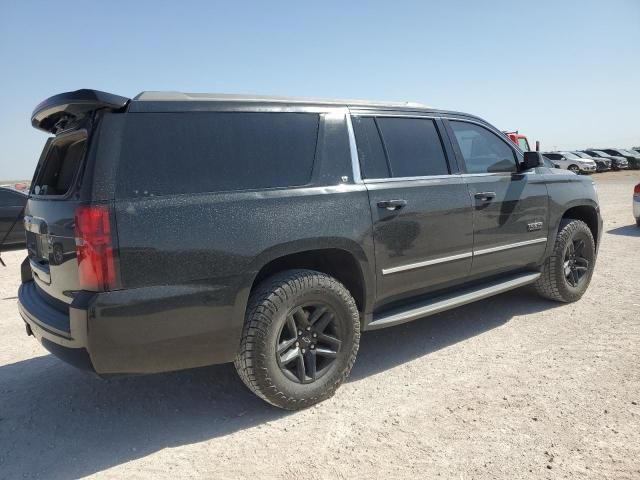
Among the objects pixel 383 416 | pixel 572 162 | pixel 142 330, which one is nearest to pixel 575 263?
pixel 383 416

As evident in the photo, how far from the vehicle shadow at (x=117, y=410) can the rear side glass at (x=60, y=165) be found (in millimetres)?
1258

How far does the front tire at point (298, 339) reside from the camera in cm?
280

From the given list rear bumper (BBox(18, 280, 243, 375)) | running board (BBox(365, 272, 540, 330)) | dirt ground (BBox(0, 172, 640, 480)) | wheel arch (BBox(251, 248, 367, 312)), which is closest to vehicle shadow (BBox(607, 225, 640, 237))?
dirt ground (BBox(0, 172, 640, 480))

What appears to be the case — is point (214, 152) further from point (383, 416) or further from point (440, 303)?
point (440, 303)

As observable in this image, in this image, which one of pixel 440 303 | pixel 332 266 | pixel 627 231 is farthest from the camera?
pixel 627 231

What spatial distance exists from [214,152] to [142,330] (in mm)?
1034

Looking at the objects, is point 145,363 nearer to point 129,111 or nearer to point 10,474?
point 10,474

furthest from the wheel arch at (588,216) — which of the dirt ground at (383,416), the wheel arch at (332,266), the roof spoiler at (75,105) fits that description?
the roof spoiler at (75,105)

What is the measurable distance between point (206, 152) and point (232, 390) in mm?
1648

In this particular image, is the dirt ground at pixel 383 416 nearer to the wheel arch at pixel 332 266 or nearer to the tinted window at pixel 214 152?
the wheel arch at pixel 332 266

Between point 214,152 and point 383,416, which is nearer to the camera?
point 214,152

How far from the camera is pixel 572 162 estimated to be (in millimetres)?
31344

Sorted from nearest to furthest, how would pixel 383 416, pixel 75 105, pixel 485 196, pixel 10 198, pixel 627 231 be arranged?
1. pixel 75 105
2. pixel 383 416
3. pixel 485 196
4. pixel 627 231
5. pixel 10 198

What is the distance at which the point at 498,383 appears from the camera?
3.24 meters
